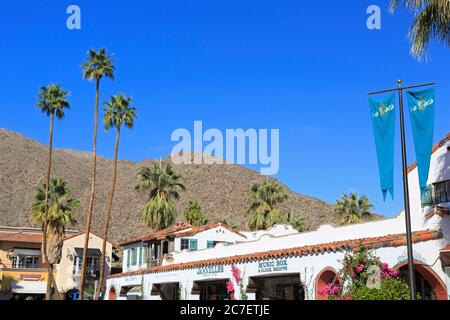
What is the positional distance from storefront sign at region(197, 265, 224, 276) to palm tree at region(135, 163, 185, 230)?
77.9 feet

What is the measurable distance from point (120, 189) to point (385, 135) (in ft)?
461

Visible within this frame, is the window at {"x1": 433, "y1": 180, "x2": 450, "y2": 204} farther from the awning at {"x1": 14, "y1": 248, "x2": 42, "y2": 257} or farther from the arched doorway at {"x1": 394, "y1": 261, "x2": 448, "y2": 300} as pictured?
the awning at {"x1": 14, "y1": 248, "x2": 42, "y2": 257}

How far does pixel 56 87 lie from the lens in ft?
174

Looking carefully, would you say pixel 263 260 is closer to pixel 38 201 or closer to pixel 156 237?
pixel 156 237

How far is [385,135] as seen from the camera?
698 inches

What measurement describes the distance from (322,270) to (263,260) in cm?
439

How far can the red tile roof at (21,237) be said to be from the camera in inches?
2336

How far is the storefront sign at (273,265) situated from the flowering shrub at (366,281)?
11.3 feet

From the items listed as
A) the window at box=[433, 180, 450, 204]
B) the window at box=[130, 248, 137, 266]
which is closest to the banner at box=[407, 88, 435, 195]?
the window at box=[433, 180, 450, 204]

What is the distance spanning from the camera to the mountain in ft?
420

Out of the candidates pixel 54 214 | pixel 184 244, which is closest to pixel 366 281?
pixel 184 244

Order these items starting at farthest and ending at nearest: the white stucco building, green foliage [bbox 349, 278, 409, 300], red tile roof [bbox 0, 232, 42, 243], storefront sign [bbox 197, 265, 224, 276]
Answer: red tile roof [bbox 0, 232, 42, 243] < storefront sign [bbox 197, 265, 224, 276] < the white stucco building < green foliage [bbox 349, 278, 409, 300]

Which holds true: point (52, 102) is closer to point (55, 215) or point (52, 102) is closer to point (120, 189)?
point (55, 215)
